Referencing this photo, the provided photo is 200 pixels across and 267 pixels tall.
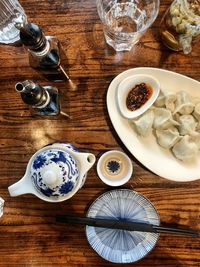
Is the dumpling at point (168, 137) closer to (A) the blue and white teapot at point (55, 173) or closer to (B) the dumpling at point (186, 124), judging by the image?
(B) the dumpling at point (186, 124)

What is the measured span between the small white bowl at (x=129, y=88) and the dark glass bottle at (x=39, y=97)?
0.27 meters

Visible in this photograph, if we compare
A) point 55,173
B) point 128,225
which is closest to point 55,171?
point 55,173

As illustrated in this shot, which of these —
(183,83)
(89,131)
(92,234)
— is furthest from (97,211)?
(183,83)

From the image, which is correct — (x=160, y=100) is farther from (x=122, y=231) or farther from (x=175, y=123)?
(x=122, y=231)

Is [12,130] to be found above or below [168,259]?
above

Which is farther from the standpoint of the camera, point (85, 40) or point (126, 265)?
point (85, 40)

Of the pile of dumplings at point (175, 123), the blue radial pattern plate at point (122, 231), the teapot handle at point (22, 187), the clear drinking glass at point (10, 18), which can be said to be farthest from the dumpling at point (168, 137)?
the clear drinking glass at point (10, 18)

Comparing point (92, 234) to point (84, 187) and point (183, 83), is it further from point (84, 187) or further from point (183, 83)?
point (183, 83)

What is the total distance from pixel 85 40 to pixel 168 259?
100 cm

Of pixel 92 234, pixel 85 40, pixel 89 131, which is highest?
pixel 85 40

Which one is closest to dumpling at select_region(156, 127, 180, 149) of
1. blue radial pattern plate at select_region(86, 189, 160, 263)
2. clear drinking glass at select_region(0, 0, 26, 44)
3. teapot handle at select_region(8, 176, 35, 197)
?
blue radial pattern plate at select_region(86, 189, 160, 263)

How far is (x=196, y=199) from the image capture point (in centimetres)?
136

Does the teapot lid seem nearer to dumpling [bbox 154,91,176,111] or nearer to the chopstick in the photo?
the chopstick

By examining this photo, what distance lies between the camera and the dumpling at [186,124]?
1.37m
